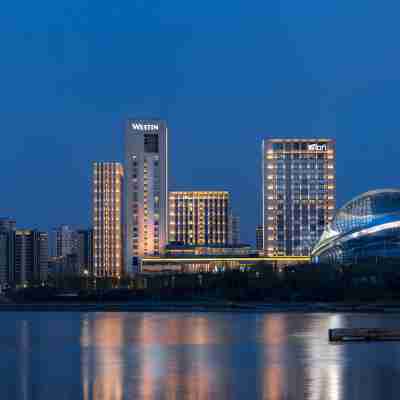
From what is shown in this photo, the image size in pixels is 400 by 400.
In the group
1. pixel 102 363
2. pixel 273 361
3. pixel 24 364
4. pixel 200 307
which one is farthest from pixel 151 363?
A: pixel 200 307

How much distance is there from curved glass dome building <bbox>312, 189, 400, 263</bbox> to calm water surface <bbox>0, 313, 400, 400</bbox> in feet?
321

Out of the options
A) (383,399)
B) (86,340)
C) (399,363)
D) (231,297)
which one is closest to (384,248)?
(231,297)

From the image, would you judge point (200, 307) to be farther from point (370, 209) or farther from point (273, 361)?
point (273, 361)

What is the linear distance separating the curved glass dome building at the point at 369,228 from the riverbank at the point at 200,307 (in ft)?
128

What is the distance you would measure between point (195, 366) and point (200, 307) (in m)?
87.6

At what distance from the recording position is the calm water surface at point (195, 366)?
39.9 metres

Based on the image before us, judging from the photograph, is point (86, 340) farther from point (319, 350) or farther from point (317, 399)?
point (317, 399)

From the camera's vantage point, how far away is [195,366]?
163 feet

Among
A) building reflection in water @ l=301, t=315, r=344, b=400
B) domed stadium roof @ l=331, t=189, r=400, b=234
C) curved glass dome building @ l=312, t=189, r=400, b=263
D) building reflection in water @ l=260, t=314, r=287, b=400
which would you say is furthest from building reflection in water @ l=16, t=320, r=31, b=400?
domed stadium roof @ l=331, t=189, r=400, b=234

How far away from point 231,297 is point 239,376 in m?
106

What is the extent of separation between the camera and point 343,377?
4375 centimetres

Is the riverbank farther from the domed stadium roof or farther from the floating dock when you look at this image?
the floating dock

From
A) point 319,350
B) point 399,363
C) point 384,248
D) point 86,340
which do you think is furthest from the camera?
point 384,248

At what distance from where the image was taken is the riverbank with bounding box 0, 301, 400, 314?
12562cm
